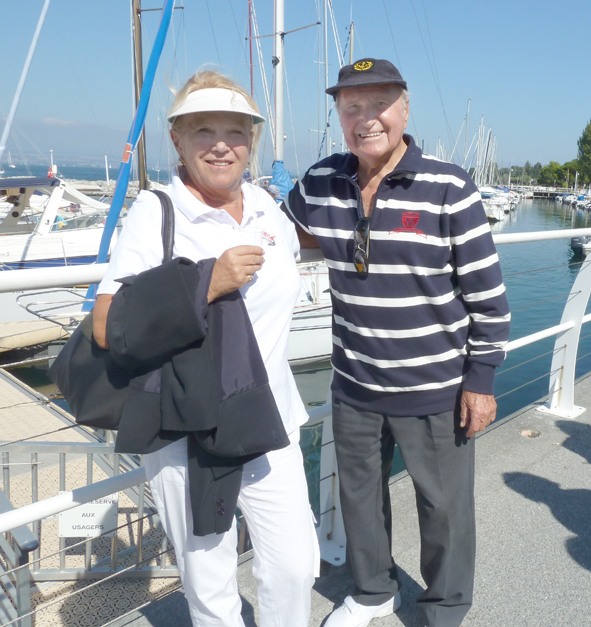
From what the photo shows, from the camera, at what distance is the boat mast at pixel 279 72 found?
10031 mm

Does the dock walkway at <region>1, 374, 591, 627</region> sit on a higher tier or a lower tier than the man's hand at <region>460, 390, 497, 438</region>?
lower

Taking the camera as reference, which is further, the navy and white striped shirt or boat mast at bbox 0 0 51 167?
boat mast at bbox 0 0 51 167

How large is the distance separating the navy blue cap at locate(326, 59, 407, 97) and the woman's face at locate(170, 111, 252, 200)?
0.40m

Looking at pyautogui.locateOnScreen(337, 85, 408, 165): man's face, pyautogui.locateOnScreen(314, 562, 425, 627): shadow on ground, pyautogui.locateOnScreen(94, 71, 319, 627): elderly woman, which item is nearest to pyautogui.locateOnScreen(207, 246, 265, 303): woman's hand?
pyautogui.locateOnScreen(94, 71, 319, 627): elderly woman

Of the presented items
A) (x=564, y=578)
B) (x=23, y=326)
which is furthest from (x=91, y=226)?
(x=564, y=578)

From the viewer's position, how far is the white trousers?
1321 millimetres

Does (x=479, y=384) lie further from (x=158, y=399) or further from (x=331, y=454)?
(x=158, y=399)

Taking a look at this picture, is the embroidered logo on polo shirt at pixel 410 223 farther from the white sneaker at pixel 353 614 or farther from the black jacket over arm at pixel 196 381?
the white sneaker at pixel 353 614

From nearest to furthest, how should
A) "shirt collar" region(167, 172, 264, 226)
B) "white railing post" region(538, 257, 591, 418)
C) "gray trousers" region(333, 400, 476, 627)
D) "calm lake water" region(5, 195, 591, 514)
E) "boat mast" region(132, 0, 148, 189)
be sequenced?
"shirt collar" region(167, 172, 264, 226)
"gray trousers" region(333, 400, 476, 627)
"white railing post" region(538, 257, 591, 418)
"calm lake water" region(5, 195, 591, 514)
"boat mast" region(132, 0, 148, 189)

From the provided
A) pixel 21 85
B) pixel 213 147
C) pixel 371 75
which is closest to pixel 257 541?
pixel 213 147

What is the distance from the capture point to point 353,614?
185 cm

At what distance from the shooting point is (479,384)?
164 centimetres

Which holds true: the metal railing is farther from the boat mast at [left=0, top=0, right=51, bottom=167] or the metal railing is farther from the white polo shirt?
the boat mast at [left=0, top=0, right=51, bottom=167]

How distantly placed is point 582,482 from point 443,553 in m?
1.37
